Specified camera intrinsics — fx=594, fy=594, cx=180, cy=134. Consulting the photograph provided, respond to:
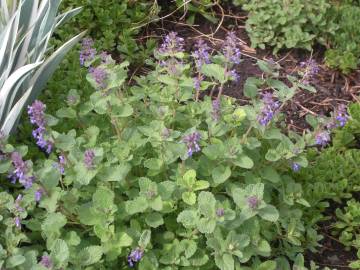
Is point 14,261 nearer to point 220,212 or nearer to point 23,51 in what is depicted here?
point 220,212

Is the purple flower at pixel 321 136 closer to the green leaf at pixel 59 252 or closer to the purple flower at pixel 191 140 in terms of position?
the purple flower at pixel 191 140

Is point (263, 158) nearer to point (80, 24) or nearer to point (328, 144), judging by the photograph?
point (328, 144)

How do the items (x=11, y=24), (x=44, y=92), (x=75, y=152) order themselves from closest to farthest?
(x=75, y=152) → (x=11, y=24) → (x=44, y=92)

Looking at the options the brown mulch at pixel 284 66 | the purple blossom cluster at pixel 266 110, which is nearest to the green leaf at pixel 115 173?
the purple blossom cluster at pixel 266 110

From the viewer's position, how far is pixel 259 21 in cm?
330

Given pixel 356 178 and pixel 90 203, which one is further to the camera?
pixel 356 178

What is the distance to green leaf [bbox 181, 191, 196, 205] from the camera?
77.0 inches

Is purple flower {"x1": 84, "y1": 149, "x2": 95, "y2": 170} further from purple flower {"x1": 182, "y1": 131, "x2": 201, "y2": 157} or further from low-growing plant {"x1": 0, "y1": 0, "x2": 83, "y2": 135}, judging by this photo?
low-growing plant {"x1": 0, "y1": 0, "x2": 83, "y2": 135}

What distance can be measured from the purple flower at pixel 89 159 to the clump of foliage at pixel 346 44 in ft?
6.07

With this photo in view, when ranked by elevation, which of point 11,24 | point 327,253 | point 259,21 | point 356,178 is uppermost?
point 11,24

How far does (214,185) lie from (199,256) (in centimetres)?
25

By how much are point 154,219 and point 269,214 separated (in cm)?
38

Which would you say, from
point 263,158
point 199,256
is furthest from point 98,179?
point 263,158

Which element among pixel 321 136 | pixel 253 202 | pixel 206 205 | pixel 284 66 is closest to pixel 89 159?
pixel 206 205
